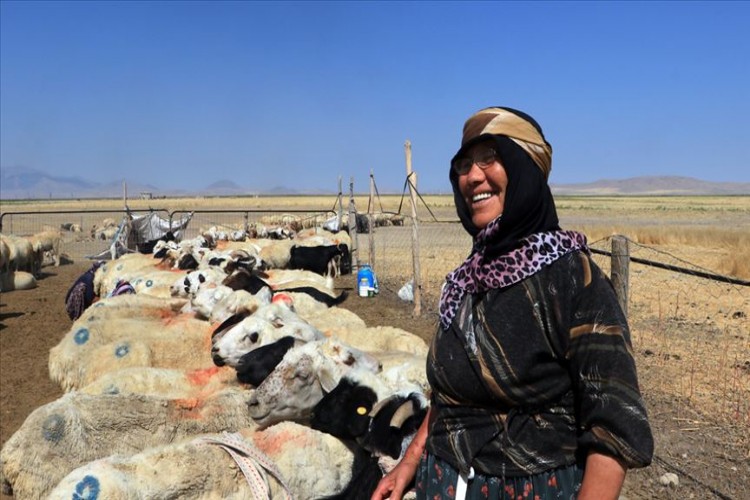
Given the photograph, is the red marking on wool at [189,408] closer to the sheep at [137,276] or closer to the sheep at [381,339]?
the sheep at [381,339]

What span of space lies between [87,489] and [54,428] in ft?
4.12

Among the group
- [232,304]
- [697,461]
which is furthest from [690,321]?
[232,304]

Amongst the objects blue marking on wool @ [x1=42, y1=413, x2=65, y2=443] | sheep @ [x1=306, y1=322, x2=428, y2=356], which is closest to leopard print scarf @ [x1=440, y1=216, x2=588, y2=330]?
blue marking on wool @ [x1=42, y1=413, x2=65, y2=443]

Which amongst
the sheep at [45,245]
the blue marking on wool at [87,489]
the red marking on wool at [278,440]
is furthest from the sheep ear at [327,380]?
the sheep at [45,245]

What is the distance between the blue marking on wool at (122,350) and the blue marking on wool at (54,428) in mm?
2361

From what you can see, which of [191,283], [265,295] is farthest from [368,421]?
[191,283]

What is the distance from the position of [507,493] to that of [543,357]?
42cm

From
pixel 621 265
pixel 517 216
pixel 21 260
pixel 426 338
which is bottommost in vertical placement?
pixel 426 338

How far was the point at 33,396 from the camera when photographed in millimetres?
7676

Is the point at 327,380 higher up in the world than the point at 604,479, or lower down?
lower down

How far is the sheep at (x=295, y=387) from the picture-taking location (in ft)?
13.6

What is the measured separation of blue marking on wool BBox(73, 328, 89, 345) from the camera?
24.3 ft

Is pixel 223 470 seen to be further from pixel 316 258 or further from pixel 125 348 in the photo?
pixel 316 258

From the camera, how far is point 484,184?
77.2 inches
